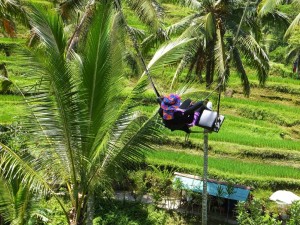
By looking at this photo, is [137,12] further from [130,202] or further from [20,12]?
[130,202]

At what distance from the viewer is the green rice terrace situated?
18.6 ft

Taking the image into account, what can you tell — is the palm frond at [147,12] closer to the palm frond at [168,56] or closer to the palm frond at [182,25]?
the palm frond at [168,56]

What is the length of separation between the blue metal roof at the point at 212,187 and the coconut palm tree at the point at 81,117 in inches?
196

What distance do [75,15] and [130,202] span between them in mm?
4664

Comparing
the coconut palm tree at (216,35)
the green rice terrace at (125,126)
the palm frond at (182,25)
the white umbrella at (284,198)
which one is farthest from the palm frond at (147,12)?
the white umbrella at (284,198)

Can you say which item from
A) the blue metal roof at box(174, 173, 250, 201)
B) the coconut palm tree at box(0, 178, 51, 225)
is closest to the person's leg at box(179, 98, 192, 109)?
the coconut palm tree at box(0, 178, 51, 225)

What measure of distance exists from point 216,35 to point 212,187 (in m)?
3.76

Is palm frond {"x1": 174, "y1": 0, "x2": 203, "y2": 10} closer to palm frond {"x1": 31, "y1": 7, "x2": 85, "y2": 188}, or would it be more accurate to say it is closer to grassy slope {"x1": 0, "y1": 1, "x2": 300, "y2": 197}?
grassy slope {"x1": 0, "y1": 1, "x2": 300, "y2": 197}

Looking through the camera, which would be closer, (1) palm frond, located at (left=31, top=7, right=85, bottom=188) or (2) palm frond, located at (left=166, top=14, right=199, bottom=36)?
(1) palm frond, located at (left=31, top=7, right=85, bottom=188)

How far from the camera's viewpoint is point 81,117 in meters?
5.79

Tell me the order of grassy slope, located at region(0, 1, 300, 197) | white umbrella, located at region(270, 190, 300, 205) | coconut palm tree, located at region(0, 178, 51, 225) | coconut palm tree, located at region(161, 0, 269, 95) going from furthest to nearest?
grassy slope, located at region(0, 1, 300, 197) → white umbrella, located at region(270, 190, 300, 205) → coconut palm tree, located at region(161, 0, 269, 95) → coconut palm tree, located at region(0, 178, 51, 225)

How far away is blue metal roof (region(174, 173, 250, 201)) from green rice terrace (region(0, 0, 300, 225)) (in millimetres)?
107

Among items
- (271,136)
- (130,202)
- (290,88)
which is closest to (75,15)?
(130,202)

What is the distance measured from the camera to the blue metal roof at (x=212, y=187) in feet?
35.7
